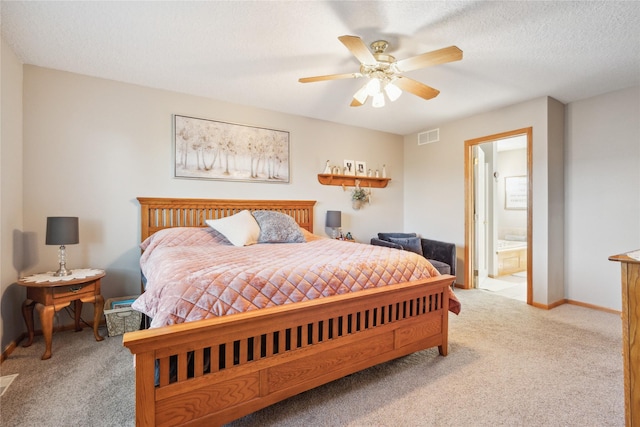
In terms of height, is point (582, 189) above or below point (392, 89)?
below

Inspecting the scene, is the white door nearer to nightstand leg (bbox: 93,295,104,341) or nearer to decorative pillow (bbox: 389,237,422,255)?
decorative pillow (bbox: 389,237,422,255)

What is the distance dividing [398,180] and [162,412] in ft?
15.5

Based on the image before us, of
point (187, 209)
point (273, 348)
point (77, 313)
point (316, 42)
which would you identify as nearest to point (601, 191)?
point (316, 42)

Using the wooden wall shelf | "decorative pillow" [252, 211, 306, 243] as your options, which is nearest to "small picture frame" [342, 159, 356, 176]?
the wooden wall shelf

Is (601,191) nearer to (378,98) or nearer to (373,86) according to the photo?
(378,98)

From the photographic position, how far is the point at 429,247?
448 centimetres

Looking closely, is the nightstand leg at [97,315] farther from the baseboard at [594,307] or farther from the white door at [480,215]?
the baseboard at [594,307]

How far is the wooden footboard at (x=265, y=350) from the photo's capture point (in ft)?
4.32

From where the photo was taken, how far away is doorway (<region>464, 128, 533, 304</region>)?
3900 millimetres

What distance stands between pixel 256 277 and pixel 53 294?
76.0 inches

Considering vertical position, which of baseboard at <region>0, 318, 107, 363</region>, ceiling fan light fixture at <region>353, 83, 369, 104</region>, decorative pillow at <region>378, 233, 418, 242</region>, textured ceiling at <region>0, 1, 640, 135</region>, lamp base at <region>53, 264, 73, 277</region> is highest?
textured ceiling at <region>0, 1, 640, 135</region>

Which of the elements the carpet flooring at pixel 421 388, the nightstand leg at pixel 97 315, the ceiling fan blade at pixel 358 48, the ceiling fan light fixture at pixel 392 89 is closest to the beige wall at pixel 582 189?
the carpet flooring at pixel 421 388

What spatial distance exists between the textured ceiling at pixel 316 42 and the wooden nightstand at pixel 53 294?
76.2 inches

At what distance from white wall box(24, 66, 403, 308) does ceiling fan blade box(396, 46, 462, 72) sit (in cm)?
225
